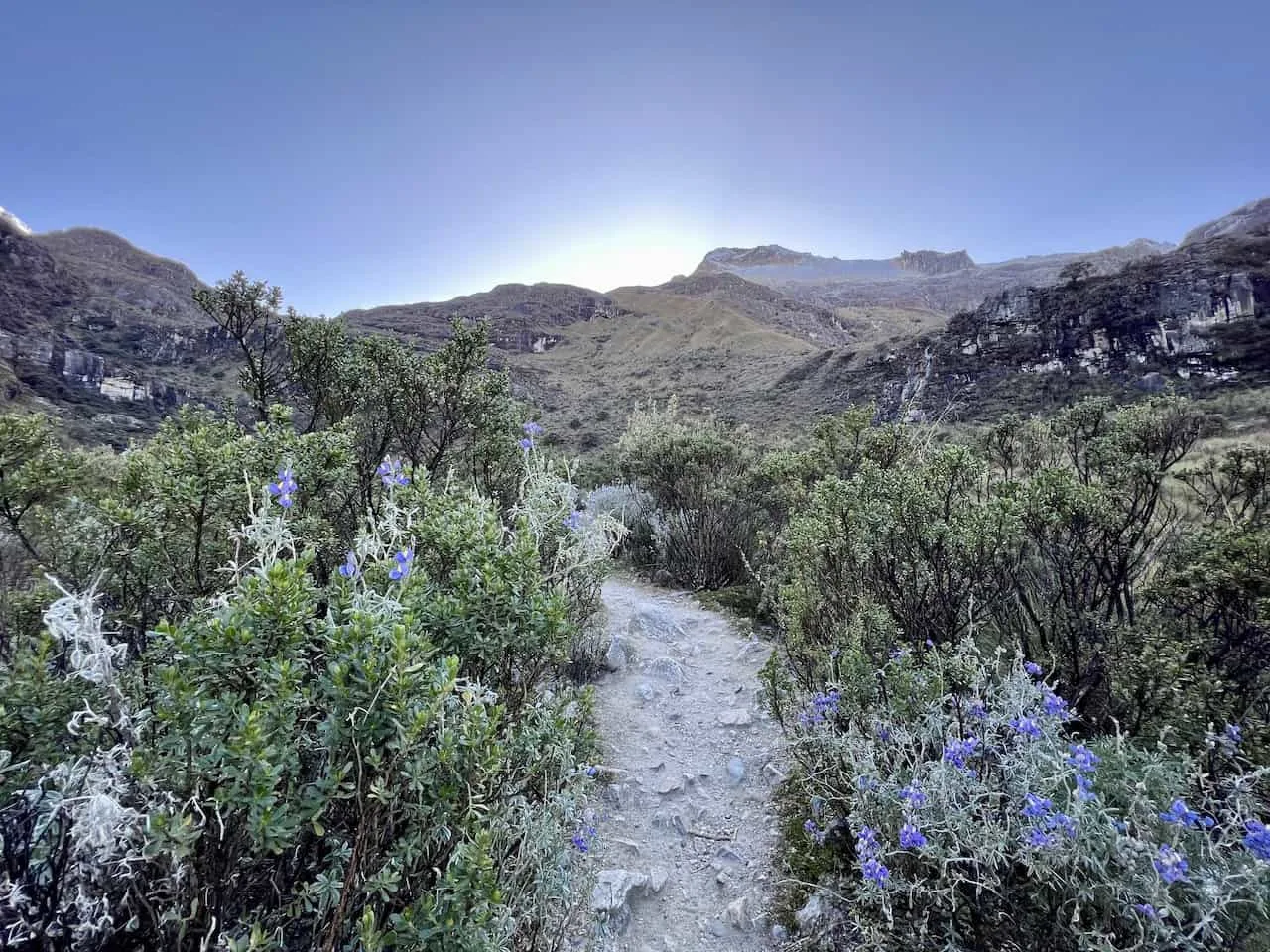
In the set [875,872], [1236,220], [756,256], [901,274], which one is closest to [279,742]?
[875,872]

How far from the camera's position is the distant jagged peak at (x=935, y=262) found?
132 m

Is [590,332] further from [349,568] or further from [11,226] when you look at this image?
[349,568]

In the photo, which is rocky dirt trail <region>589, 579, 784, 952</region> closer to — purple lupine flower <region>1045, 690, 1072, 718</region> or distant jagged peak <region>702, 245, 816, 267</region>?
purple lupine flower <region>1045, 690, 1072, 718</region>

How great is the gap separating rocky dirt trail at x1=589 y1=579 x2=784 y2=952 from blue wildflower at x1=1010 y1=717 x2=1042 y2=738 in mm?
1615

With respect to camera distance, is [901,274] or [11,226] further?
[901,274]

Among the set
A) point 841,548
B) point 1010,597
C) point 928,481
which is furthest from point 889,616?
point 928,481

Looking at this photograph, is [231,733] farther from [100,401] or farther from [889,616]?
[100,401]

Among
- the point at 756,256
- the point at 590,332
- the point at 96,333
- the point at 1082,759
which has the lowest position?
the point at 1082,759

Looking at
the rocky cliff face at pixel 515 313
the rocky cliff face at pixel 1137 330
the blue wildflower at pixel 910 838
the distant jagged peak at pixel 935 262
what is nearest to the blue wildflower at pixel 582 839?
the blue wildflower at pixel 910 838

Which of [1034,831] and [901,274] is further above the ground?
[901,274]

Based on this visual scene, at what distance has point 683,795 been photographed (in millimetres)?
4051

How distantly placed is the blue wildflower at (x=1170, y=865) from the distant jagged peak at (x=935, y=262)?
152m

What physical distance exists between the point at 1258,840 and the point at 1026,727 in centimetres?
64

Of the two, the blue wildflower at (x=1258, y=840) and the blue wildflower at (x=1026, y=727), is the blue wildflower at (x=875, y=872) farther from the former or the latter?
the blue wildflower at (x=1258, y=840)
